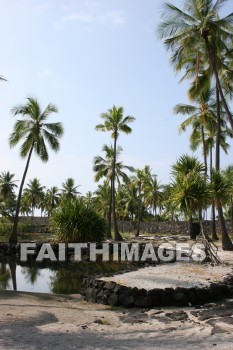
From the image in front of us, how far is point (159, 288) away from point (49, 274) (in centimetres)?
835

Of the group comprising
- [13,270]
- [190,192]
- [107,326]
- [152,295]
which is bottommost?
[13,270]

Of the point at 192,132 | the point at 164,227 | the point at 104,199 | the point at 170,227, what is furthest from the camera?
the point at 104,199

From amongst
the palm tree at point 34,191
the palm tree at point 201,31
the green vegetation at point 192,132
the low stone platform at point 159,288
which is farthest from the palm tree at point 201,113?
the palm tree at point 34,191

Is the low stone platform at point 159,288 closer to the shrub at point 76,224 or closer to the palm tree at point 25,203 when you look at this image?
the shrub at point 76,224

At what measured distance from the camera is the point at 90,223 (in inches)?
933

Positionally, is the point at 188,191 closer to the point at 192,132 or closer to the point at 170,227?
the point at 192,132

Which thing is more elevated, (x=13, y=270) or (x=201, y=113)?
(x=201, y=113)

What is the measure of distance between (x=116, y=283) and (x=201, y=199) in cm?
711

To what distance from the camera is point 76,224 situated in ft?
76.4

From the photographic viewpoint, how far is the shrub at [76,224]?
23234 mm

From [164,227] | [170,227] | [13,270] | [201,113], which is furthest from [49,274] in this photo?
[164,227]

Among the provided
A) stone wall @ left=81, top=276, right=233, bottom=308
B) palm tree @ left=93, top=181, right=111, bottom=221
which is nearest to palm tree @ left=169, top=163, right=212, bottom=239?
stone wall @ left=81, top=276, right=233, bottom=308

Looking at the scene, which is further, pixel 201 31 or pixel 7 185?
pixel 7 185

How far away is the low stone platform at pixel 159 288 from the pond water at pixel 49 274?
2359mm
